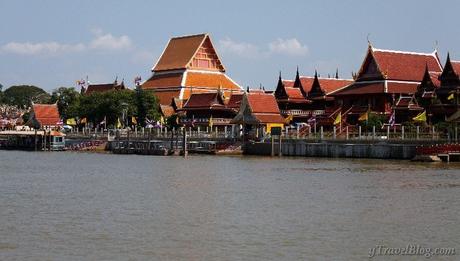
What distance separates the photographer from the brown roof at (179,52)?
104 m

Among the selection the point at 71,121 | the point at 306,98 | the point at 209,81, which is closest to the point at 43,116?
the point at 71,121

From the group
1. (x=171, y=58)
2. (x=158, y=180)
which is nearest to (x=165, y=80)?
(x=171, y=58)

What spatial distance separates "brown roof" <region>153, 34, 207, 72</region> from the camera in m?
104

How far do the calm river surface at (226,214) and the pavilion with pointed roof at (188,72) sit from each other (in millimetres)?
52528

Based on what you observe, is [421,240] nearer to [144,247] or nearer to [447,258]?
[447,258]

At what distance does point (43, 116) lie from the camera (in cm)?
10456

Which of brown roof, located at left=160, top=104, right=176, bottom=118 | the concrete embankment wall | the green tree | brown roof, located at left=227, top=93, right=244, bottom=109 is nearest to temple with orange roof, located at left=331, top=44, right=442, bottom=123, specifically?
the concrete embankment wall

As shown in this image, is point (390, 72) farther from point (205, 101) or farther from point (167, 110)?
point (167, 110)

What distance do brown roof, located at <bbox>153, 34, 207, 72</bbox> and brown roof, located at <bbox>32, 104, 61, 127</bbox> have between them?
1321 cm

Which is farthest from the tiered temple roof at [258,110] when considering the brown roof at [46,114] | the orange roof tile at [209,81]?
the brown roof at [46,114]

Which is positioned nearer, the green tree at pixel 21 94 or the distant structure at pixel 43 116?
the distant structure at pixel 43 116

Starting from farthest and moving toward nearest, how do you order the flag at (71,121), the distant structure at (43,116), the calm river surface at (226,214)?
the distant structure at (43,116) → the flag at (71,121) → the calm river surface at (226,214)

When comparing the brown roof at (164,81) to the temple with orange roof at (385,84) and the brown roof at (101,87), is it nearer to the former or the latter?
the brown roof at (101,87)

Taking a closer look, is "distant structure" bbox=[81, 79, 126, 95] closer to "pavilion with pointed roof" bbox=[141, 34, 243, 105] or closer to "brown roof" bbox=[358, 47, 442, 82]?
"pavilion with pointed roof" bbox=[141, 34, 243, 105]
